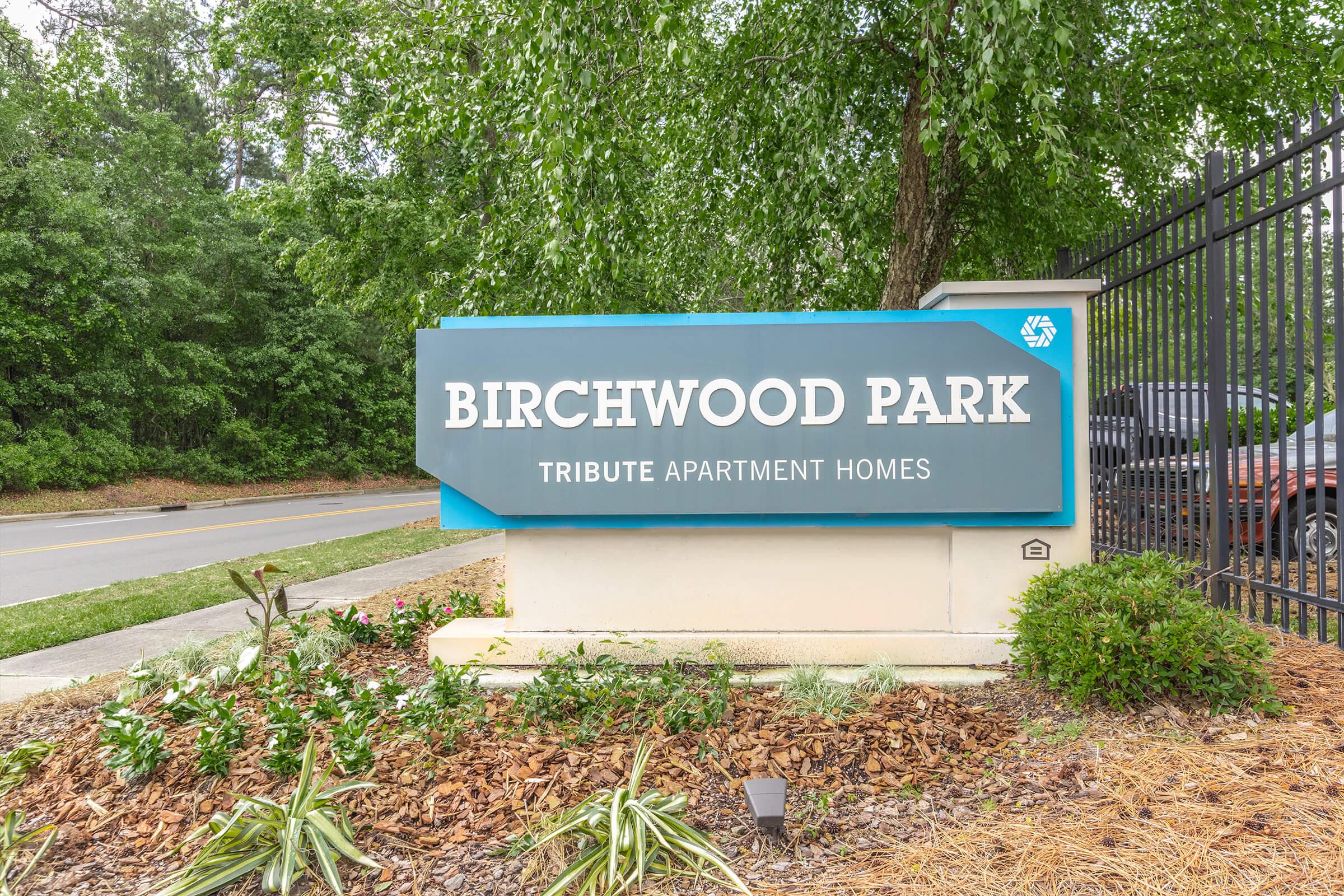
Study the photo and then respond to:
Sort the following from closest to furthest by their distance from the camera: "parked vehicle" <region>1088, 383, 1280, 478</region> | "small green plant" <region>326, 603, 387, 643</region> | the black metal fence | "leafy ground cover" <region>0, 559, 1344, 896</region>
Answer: "leafy ground cover" <region>0, 559, 1344, 896</region> → the black metal fence → "parked vehicle" <region>1088, 383, 1280, 478</region> → "small green plant" <region>326, 603, 387, 643</region>

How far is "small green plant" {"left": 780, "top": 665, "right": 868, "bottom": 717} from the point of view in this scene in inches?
141

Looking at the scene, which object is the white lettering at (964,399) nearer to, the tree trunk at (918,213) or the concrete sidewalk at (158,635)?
the tree trunk at (918,213)

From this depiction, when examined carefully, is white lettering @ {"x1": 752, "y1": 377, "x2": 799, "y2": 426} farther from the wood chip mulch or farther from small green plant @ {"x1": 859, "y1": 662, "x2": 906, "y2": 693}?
the wood chip mulch

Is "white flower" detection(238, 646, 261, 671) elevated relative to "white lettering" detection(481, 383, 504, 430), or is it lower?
lower

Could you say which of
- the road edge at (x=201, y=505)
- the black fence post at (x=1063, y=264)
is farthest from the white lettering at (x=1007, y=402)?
the road edge at (x=201, y=505)

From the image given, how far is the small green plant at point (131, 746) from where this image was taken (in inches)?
122

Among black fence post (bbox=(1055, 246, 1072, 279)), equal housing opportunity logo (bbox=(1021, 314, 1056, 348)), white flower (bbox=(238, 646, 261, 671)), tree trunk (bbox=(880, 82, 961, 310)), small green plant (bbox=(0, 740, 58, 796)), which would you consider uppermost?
tree trunk (bbox=(880, 82, 961, 310))

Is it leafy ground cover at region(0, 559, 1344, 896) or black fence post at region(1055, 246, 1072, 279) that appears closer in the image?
leafy ground cover at region(0, 559, 1344, 896)

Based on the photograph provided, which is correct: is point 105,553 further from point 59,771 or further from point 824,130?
point 824,130

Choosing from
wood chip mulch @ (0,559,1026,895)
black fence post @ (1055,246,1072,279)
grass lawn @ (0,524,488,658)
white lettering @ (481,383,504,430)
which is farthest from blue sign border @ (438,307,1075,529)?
grass lawn @ (0,524,488,658)

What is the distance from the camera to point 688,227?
24.5ft

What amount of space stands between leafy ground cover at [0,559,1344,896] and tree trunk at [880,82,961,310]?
11.7 ft

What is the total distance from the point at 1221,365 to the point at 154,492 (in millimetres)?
23936

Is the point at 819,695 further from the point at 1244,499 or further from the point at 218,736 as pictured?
the point at 1244,499
